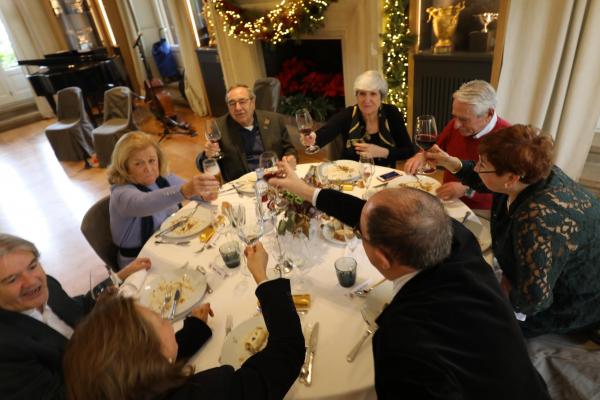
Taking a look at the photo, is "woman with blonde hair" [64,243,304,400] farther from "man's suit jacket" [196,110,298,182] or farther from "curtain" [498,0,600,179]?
"curtain" [498,0,600,179]

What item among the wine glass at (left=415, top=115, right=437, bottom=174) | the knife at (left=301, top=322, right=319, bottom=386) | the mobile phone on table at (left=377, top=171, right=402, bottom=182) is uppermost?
the wine glass at (left=415, top=115, right=437, bottom=174)

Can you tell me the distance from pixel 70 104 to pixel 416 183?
5748 mm

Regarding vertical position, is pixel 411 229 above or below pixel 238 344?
above

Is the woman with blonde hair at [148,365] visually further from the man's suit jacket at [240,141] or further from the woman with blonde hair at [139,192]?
the man's suit jacket at [240,141]

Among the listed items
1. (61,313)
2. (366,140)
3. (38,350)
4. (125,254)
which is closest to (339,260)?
(38,350)

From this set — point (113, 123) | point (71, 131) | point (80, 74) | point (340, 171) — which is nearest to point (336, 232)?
point (340, 171)

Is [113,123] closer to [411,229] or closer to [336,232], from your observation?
[336,232]

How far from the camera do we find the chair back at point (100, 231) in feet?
6.44

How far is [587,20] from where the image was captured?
8.82 feet

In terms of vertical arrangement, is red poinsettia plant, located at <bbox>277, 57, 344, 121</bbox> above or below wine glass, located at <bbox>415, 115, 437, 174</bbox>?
below

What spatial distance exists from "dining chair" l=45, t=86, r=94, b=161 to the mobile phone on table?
4991mm

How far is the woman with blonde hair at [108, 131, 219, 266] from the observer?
75.4 inches

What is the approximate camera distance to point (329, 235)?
1683 mm

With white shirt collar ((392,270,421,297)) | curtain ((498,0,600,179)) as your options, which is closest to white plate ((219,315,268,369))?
white shirt collar ((392,270,421,297))
